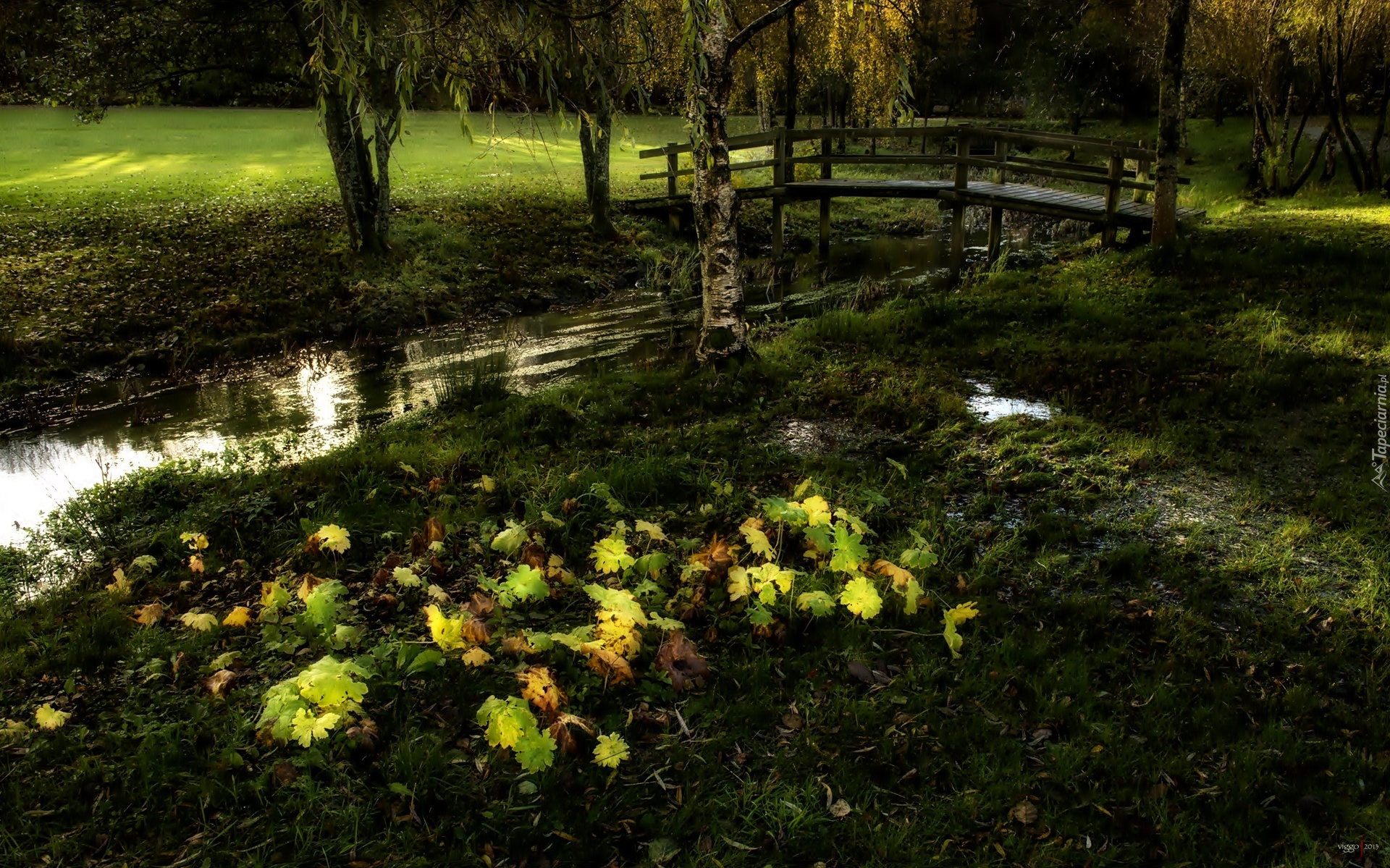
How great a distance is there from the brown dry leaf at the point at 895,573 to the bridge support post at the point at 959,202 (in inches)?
469

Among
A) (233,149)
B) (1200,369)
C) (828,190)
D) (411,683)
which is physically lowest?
(411,683)

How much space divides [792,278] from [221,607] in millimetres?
13264

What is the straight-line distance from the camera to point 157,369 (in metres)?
11.7

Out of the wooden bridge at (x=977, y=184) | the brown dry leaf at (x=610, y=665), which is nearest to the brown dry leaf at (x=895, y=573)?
the brown dry leaf at (x=610, y=665)

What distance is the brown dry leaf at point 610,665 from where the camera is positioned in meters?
3.79

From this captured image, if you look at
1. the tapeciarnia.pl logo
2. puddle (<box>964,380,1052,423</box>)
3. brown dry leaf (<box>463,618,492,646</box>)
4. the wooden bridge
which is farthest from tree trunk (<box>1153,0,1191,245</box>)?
brown dry leaf (<box>463,618,492,646</box>)

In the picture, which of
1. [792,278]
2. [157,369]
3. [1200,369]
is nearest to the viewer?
[1200,369]

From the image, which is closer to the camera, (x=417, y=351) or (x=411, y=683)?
(x=411, y=683)

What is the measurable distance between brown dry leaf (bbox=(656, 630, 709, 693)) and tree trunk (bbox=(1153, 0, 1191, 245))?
965 cm

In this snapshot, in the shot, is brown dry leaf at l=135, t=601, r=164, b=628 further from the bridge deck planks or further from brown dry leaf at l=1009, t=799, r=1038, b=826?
the bridge deck planks

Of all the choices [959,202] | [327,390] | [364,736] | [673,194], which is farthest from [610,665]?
[673,194]

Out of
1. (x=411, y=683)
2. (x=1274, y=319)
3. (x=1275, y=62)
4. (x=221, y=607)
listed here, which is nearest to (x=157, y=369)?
(x=221, y=607)

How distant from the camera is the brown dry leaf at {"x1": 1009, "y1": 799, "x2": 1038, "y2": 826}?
3197mm

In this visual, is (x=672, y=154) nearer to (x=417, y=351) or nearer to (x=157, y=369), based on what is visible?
(x=417, y=351)
